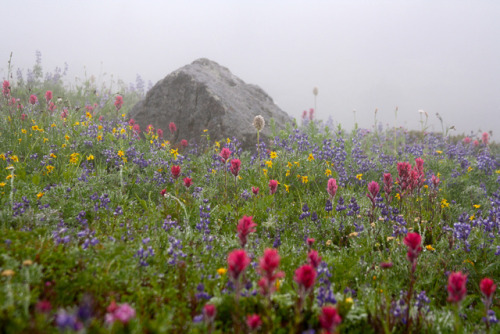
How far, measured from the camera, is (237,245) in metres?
3.22

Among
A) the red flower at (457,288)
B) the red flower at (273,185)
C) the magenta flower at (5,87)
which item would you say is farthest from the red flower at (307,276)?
the magenta flower at (5,87)

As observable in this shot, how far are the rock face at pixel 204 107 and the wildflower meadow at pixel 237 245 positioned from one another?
169 centimetres

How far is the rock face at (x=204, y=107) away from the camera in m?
8.32

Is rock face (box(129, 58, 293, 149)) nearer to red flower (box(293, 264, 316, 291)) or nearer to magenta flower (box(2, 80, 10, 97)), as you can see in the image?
magenta flower (box(2, 80, 10, 97))

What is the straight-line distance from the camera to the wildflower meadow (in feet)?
6.72

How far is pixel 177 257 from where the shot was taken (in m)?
2.79

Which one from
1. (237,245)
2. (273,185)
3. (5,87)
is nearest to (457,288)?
(237,245)

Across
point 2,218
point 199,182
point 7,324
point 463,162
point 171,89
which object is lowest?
point 7,324

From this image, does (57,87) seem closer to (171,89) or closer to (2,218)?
(171,89)

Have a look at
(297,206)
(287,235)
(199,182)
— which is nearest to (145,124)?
(199,182)

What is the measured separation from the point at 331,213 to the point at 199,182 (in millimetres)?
2142

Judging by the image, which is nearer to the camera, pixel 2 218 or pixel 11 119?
pixel 2 218

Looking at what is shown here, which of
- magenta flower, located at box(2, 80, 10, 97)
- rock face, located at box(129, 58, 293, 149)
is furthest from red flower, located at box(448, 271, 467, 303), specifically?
magenta flower, located at box(2, 80, 10, 97)

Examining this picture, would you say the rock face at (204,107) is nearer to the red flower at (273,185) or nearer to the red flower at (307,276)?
the red flower at (273,185)
